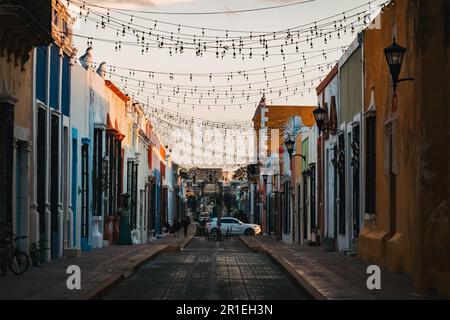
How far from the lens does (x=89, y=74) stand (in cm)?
3441

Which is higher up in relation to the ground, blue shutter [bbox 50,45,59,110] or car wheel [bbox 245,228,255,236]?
blue shutter [bbox 50,45,59,110]

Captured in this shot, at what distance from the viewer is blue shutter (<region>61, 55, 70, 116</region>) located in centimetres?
2911

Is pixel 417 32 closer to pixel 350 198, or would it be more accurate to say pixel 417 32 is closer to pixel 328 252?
pixel 350 198

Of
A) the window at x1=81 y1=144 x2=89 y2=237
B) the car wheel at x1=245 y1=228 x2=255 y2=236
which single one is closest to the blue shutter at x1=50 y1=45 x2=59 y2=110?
the window at x1=81 y1=144 x2=89 y2=237

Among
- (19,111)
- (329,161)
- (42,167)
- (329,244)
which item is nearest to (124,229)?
(329,161)

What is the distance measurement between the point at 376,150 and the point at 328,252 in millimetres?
7879

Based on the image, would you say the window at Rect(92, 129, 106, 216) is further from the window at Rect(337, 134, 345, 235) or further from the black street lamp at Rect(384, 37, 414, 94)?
the black street lamp at Rect(384, 37, 414, 94)

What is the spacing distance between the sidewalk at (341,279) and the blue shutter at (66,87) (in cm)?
706

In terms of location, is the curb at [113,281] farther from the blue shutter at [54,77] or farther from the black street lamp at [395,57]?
the black street lamp at [395,57]

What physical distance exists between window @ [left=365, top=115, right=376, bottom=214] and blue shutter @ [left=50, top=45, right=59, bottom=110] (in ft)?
26.0

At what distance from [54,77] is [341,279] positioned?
10673 mm

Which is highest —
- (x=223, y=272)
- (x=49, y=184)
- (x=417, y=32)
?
A: (x=417, y=32)

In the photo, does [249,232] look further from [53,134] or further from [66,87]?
[53,134]
